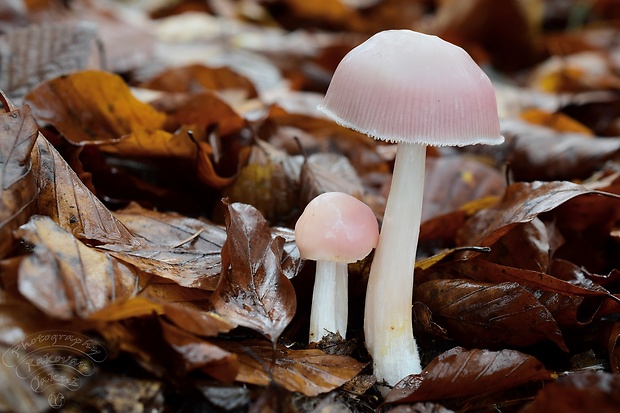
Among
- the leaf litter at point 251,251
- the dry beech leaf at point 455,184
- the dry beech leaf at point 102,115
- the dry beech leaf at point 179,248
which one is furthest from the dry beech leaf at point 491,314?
the dry beech leaf at point 102,115

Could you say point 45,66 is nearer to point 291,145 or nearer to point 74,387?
point 291,145

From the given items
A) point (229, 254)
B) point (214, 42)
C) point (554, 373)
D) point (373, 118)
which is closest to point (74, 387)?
point (229, 254)

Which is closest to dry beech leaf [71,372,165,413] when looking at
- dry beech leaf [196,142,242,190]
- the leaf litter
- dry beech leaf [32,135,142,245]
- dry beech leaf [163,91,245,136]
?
the leaf litter

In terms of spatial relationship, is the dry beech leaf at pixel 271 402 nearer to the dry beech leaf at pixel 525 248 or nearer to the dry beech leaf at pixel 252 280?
the dry beech leaf at pixel 252 280

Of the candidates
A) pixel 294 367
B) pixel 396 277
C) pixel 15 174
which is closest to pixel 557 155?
pixel 396 277

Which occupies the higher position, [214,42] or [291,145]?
[291,145]

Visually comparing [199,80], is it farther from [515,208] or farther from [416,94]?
[416,94]
